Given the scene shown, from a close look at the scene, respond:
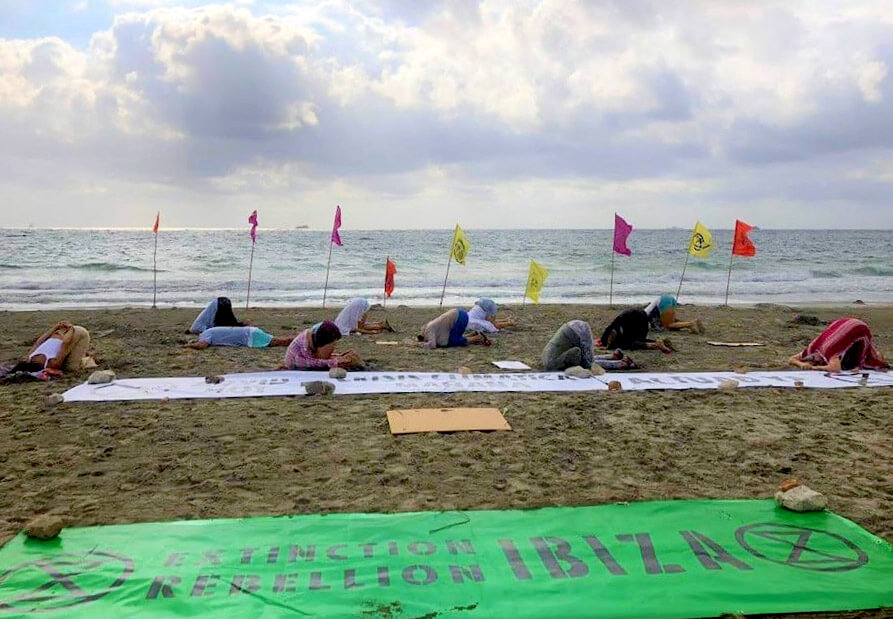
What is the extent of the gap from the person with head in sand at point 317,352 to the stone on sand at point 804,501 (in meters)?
5.08

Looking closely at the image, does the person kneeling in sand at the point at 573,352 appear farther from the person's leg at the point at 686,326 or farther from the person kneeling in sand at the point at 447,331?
the person's leg at the point at 686,326

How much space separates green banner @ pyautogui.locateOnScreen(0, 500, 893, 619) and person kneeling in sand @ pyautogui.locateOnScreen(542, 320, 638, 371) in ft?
13.2

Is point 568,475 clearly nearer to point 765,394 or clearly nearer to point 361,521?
point 361,521

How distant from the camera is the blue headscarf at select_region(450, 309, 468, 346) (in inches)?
379

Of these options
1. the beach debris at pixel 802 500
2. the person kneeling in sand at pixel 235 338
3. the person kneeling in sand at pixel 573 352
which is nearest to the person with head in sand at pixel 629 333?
the person kneeling in sand at pixel 573 352

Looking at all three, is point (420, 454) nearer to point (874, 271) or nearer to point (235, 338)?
point (235, 338)

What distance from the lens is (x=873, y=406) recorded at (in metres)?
6.26

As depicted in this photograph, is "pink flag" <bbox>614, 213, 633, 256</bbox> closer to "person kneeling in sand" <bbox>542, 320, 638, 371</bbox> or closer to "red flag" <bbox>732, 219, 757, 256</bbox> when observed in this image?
"red flag" <bbox>732, 219, 757, 256</bbox>

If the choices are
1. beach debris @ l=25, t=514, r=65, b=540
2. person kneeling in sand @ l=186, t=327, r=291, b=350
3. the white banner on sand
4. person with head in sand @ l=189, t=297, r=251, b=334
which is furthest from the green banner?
person with head in sand @ l=189, t=297, r=251, b=334

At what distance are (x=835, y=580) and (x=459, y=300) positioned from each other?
1676 cm

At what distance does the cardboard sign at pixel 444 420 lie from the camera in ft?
17.8

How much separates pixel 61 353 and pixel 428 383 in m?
4.25

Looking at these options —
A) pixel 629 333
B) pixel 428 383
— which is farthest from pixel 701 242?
pixel 428 383

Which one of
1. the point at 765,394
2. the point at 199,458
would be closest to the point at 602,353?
the point at 765,394
